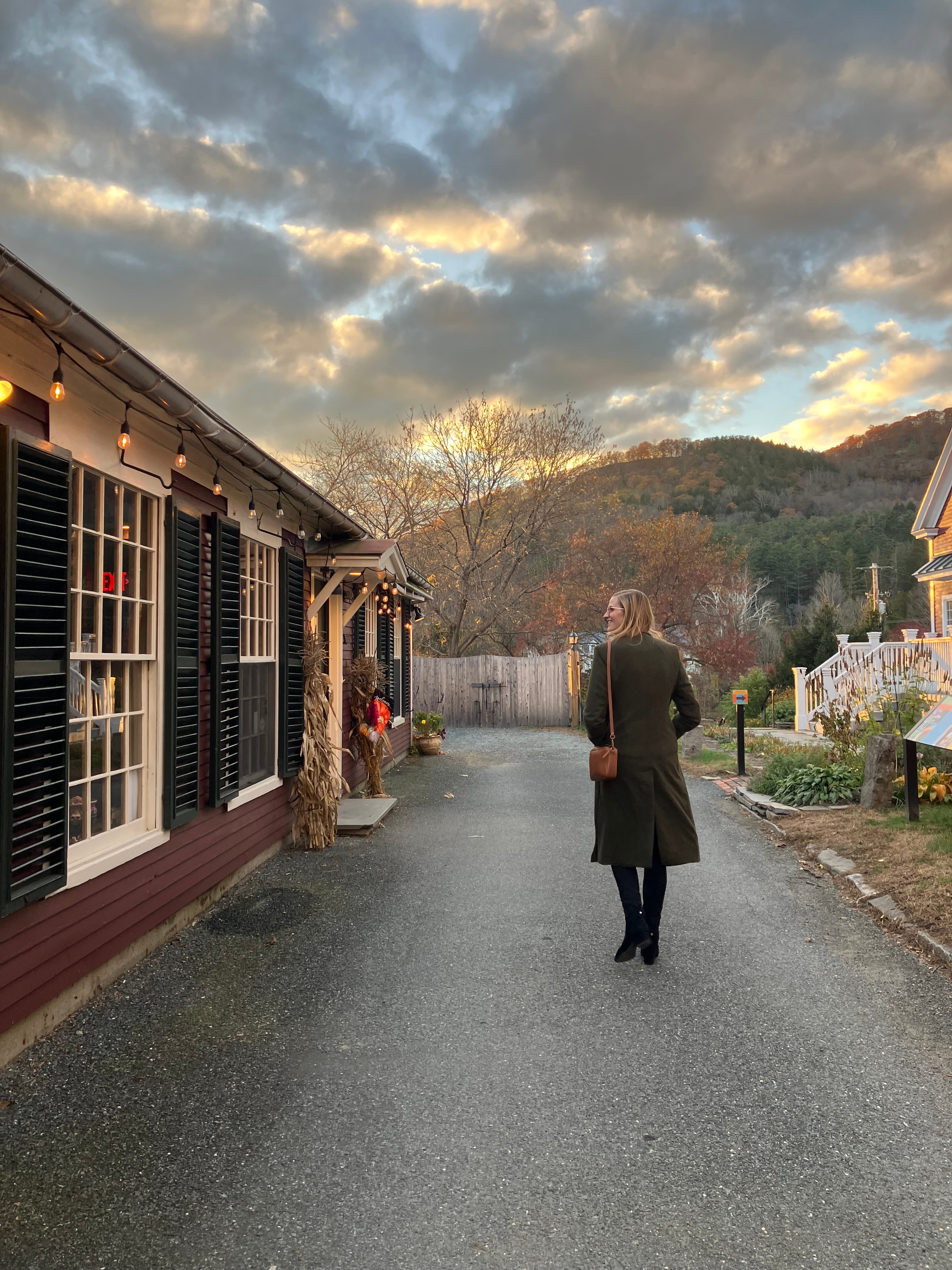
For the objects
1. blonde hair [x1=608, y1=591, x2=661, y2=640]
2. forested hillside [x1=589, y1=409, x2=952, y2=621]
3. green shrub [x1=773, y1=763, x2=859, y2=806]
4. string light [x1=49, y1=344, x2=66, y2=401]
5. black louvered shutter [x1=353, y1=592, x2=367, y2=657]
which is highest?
forested hillside [x1=589, y1=409, x2=952, y2=621]

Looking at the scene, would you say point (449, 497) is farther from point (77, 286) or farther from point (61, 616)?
point (61, 616)

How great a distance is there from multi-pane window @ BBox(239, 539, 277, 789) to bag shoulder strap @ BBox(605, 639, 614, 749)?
3.00 metres

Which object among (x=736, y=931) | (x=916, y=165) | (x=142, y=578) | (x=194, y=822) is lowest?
(x=736, y=931)

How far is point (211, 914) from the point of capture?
4824 millimetres

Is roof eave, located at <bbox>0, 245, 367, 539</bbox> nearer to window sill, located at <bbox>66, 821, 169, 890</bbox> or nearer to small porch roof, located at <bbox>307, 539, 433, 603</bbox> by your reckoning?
window sill, located at <bbox>66, 821, 169, 890</bbox>

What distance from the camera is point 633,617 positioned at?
3943mm

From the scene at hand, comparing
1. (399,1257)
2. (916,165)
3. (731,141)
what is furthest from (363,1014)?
(916,165)

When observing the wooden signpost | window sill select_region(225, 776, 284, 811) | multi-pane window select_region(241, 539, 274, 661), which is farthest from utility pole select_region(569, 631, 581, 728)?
multi-pane window select_region(241, 539, 274, 661)

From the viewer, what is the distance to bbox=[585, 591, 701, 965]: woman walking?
373 cm

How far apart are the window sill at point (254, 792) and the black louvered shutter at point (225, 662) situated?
0.57ft

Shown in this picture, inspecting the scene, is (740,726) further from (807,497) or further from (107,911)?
(807,497)

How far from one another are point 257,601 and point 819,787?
20.1ft

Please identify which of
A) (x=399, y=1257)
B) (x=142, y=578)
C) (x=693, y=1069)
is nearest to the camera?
(x=399, y=1257)

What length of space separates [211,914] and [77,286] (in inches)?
468
